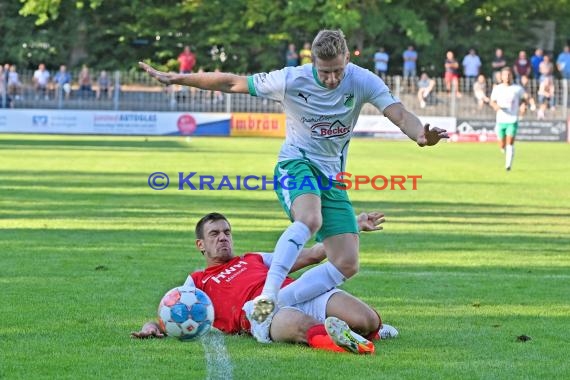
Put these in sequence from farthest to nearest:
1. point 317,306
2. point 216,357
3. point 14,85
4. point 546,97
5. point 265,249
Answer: point 546,97, point 14,85, point 265,249, point 317,306, point 216,357

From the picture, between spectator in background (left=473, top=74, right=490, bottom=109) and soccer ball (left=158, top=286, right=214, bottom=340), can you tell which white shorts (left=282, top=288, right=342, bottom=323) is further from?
spectator in background (left=473, top=74, right=490, bottom=109)

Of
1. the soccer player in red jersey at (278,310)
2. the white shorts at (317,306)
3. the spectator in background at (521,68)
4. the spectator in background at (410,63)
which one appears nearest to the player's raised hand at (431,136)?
the soccer player in red jersey at (278,310)

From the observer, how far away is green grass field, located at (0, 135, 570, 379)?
24.2 feet

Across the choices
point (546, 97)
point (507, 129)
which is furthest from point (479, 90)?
point (507, 129)

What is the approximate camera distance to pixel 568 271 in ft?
40.1

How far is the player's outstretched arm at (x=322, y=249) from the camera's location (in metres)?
8.62

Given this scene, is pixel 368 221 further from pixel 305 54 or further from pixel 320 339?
pixel 305 54

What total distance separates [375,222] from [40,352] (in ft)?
7.87

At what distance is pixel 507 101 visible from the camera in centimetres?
2966

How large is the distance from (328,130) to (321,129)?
47mm

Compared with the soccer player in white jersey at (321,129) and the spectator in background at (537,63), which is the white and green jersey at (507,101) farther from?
the spectator in background at (537,63)

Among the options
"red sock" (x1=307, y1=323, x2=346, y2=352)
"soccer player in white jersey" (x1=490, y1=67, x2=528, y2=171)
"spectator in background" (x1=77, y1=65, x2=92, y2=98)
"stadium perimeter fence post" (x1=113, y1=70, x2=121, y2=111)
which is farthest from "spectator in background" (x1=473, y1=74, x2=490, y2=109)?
"red sock" (x1=307, y1=323, x2=346, y2=352)

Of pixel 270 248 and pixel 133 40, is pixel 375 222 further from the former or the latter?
pixel 133 40

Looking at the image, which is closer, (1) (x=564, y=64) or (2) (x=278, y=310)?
(2) (x=278, y=310)
